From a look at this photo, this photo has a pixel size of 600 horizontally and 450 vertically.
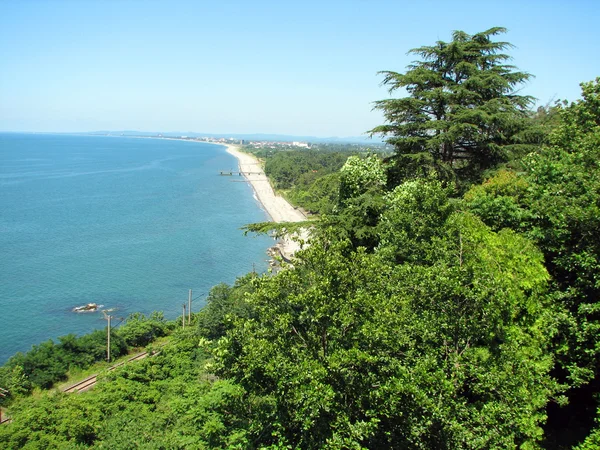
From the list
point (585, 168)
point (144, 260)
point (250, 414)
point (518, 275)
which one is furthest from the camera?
point (144, 260)

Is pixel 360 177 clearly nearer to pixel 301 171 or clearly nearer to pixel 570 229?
pixel 570 229

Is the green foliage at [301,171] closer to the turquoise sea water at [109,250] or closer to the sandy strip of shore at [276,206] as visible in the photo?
the sandy strip of shore at [276,206]

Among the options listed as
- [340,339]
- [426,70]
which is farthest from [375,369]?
[426,70]

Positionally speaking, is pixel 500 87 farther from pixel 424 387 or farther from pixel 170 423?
pixel 170 423

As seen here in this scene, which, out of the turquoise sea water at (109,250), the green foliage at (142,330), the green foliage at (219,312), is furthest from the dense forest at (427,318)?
the turquoise sea water at (109,250)

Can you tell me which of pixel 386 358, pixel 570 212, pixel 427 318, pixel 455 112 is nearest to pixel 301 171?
pixel 455 112

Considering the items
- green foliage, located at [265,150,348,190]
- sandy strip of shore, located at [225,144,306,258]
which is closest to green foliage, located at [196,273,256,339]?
sandy strip of shore, located at [225,144,306,258]
